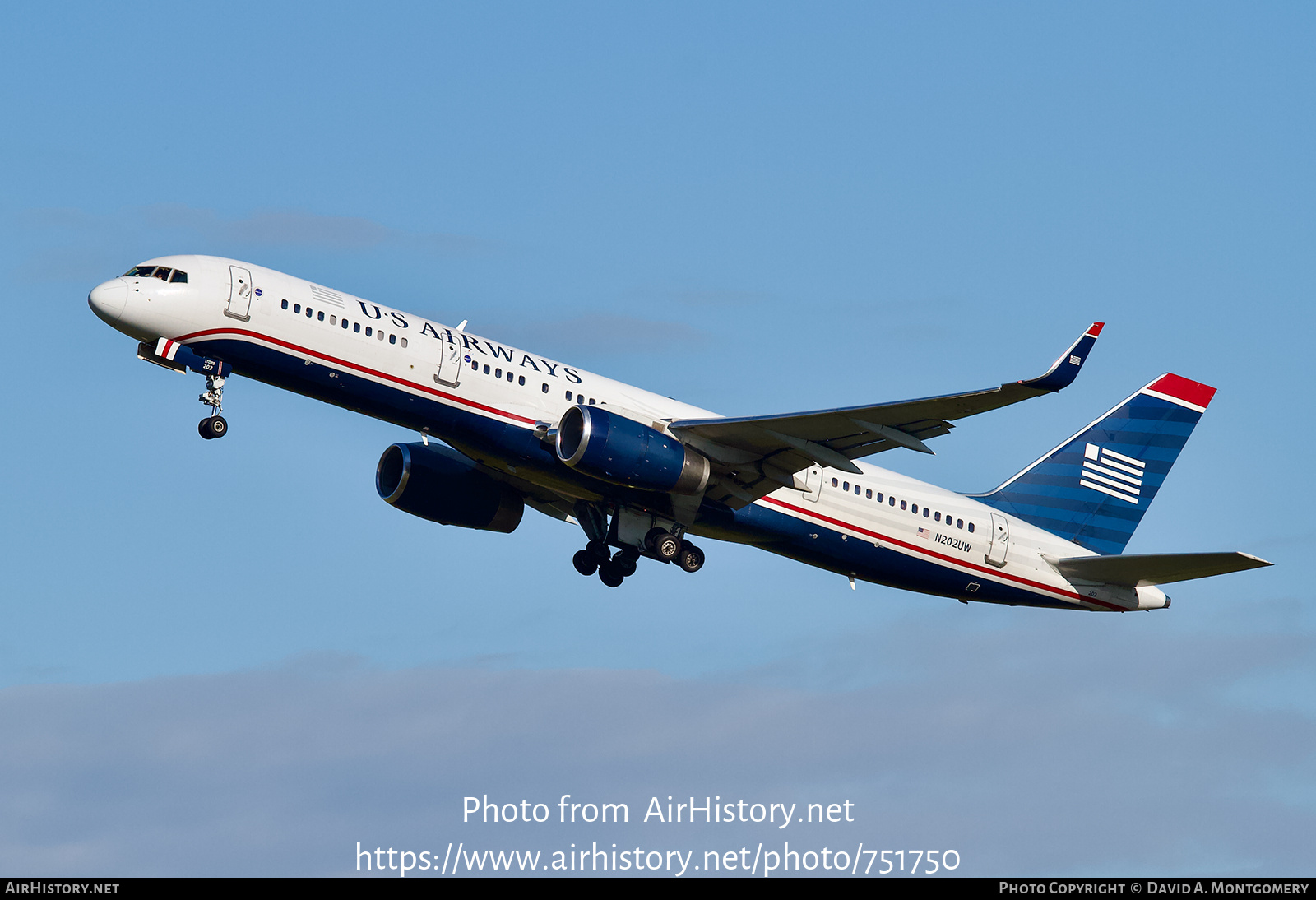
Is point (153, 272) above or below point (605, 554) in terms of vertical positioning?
above

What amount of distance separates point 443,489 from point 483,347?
6.72m

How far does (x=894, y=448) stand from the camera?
38.0 meters

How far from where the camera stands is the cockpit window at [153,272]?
122 feet

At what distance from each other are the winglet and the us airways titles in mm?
12410

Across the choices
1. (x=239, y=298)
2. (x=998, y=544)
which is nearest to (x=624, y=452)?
(x=239, y=298)

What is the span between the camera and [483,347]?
129 feet

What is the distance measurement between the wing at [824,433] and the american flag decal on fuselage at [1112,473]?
35.6 feet

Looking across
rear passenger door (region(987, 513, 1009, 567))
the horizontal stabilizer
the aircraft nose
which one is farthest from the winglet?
the aircraft nose

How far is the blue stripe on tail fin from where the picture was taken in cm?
4647

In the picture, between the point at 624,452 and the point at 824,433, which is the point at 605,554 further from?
the point at 824,433

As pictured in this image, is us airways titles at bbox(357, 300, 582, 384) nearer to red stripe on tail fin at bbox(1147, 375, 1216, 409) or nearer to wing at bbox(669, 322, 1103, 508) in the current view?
wing at bbox(669, 322, 1103, 508)

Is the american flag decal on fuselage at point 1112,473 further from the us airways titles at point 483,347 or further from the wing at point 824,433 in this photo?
the us airways titles at point 483,347
